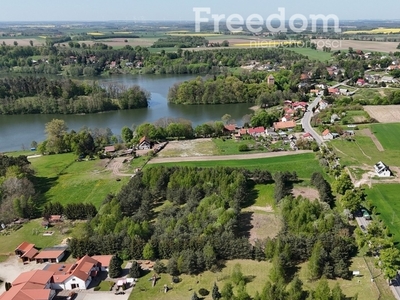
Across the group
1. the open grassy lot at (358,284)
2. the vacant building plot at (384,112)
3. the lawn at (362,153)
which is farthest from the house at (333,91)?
the open grassy lot at (358,284)

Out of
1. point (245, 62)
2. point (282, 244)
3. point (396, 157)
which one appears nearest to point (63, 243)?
point (282, 244)

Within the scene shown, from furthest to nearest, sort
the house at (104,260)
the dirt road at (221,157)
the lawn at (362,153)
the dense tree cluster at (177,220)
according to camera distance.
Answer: the dirt road at (221,157) → the lawn at (362,153) → the dense tree cluster at (177,220) → the house at (104,260)

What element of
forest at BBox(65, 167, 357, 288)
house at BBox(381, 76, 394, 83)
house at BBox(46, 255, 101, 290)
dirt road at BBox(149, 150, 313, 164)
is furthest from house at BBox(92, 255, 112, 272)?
house at BBox(381, 76, 394, 83)

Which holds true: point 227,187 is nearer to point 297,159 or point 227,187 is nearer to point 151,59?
point 297,159

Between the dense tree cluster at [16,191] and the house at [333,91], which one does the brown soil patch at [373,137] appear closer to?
the house at [333,91]

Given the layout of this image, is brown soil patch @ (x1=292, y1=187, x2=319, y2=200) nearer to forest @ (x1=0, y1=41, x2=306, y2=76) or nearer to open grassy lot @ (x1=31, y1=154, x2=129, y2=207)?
open grassy lot @ (x1=31, y1=154, x2=129, y2=207)
